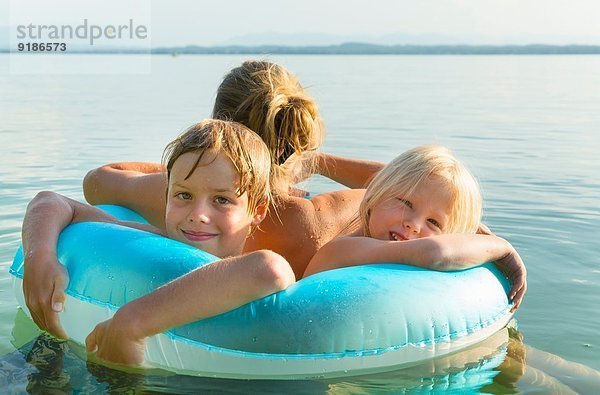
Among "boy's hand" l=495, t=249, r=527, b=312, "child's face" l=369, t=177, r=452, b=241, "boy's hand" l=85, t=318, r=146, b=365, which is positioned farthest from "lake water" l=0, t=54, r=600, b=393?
"child's face" l=369, t=177, r=452, b=241

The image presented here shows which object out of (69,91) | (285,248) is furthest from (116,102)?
(285,248)

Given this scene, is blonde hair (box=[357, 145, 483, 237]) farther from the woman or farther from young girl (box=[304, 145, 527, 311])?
the woman

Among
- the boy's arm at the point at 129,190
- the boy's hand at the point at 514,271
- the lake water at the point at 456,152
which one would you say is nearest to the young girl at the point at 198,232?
the lake water at the point at 456,152

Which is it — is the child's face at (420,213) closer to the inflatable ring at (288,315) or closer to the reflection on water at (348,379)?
the inflatable ring at (288,315)

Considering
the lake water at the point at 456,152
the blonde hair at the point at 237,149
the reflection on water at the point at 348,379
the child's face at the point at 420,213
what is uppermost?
the blonde hair at the point at 237,149

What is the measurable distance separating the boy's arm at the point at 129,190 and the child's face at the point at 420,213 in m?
1.00

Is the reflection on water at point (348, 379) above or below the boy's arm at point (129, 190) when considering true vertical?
below

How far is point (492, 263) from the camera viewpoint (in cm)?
338

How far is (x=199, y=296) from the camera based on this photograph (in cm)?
263

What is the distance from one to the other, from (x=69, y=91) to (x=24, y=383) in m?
16.9

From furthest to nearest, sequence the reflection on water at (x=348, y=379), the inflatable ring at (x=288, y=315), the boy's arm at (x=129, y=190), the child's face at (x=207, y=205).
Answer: the boy's arm at (x=129, y=190), the child's face at (x=207, y=205), the reflection on water at (x=348, y=379), the inflatable ring at (x=288, y=315)

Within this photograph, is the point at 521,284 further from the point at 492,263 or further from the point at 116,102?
the point at 116,102

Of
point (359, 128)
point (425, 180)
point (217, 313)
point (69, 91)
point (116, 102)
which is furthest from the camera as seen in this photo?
point (69, 91)

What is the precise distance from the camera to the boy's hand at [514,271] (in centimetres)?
338
